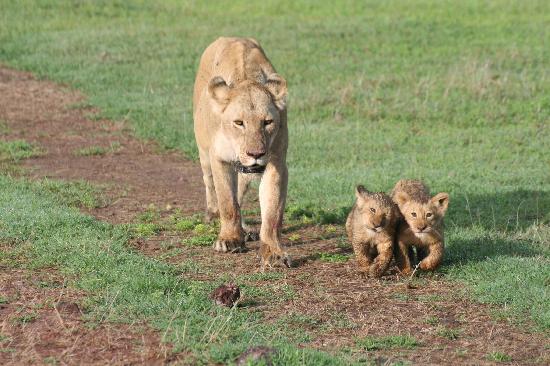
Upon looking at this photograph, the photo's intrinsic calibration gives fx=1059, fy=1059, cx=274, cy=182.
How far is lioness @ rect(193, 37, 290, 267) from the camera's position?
760cm

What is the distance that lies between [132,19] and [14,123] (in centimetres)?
828

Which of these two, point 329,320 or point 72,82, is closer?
point 329,320

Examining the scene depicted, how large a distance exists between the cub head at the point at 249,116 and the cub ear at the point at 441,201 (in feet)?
3.97

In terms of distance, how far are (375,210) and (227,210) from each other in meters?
1.46

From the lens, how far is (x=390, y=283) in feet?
23.9

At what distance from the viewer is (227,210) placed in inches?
323

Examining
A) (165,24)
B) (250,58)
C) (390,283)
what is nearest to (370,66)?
(165,24)

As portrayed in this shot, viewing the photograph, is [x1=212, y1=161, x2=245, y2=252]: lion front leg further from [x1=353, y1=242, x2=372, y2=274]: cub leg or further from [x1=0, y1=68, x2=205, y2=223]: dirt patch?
[x1=0, y1=68, x2=205, y2=223]: dirt patch

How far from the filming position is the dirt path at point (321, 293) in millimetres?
5992

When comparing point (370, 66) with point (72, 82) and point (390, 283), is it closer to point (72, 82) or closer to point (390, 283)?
point (72, 82)

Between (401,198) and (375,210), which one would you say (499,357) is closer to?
(375,210)

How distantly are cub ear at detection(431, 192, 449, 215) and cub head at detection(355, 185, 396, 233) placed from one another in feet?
0.95

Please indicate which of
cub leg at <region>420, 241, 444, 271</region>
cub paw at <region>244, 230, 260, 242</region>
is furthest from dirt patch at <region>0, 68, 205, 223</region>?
cub leg at <region>420, 241, 444, 271</region>

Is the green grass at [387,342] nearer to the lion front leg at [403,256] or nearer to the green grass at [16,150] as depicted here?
the lion front leg at [403,256]
